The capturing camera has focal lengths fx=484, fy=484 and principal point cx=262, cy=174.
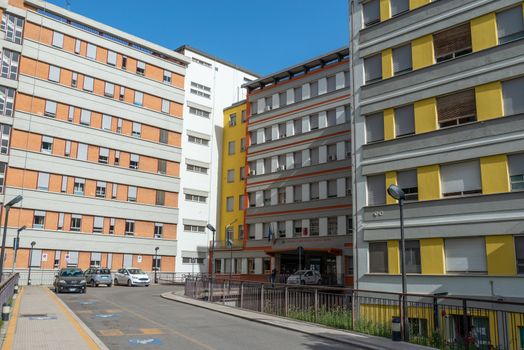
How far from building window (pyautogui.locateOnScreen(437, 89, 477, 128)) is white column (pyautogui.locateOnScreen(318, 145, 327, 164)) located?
21.5 meters

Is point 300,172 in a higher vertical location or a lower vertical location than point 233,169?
lower

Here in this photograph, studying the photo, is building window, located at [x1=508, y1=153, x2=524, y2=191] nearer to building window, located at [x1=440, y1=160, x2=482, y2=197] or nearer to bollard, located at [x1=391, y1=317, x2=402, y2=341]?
building window, located at [x1=440, y1=160, x2=482, y2=197]

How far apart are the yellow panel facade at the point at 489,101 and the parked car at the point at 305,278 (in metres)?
21.6

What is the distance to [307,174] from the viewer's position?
45.5 metres

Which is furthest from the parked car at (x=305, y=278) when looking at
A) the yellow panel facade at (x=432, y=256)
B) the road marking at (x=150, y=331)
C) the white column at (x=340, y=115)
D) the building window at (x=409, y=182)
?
the road marking at (x=150, y=331)

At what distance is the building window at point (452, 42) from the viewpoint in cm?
2239

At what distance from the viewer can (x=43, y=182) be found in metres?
44.2

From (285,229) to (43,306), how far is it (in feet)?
93.9

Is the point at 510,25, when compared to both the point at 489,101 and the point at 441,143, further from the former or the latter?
the point at 441,143

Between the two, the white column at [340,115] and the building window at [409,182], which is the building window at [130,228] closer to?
the white column at [340,115]

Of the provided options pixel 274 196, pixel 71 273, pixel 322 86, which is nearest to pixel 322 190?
pixel 274 196

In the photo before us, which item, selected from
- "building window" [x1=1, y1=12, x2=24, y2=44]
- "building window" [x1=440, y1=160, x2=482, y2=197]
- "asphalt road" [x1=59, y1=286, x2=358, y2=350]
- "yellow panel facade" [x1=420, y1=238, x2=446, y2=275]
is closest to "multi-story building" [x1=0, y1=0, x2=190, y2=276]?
"building window" [x1=1, y1=12, x2=24, y2=44]

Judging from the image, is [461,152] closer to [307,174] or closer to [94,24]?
[307,174]

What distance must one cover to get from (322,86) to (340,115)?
3.90m
